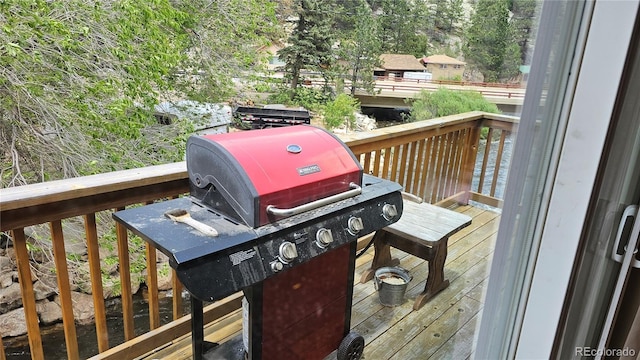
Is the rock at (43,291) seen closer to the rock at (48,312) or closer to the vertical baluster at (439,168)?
the rock at (48,312)

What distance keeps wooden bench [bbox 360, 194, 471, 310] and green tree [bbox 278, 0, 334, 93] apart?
1.49 meters

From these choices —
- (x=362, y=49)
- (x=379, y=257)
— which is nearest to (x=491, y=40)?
(x=362, y=49)

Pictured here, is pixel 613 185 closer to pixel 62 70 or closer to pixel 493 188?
pixel 493 188

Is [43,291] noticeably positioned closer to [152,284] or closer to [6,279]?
[6,279]

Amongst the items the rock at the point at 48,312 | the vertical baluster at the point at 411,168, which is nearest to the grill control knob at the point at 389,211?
the vertical baluster at the point at 411,168

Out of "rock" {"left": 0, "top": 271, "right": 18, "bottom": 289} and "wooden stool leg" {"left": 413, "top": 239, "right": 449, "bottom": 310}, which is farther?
"rock" {"left": 0, "top": 271, "right": 18, "bottom": 289}

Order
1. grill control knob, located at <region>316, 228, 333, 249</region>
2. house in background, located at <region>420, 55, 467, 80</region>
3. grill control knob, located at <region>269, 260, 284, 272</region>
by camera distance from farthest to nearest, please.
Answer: grill control knob, located at <region>316, 228, 333, 249</region>
grill control knob, located at <region>269, 260, 284, 272</region>
house in background, located at <region>420, 55, 467, 80</region>

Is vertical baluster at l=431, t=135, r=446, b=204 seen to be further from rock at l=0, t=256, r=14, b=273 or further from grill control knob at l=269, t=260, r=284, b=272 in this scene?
rock at l=0, t=256, r=14, b=273

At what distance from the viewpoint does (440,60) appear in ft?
A: 2.76

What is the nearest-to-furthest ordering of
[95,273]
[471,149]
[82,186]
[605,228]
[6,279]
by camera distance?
[605,228], [471,149], [82,186], [95,273], [6,279]

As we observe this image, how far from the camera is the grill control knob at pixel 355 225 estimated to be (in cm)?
148

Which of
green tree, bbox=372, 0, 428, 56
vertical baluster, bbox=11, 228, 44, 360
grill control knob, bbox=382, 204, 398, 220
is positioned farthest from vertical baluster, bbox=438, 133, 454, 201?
vertical baluster, bbox=11, 228, 44, 360

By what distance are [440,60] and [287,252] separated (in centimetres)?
71

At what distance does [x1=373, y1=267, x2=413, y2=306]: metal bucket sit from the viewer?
7.37ft
